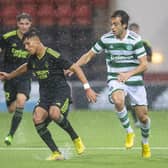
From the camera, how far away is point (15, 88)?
12383 mm

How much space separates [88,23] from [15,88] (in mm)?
6078

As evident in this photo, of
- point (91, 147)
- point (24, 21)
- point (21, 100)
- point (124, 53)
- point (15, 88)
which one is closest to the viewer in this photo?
point (124, 53)

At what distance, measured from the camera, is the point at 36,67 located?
10148 millimetres

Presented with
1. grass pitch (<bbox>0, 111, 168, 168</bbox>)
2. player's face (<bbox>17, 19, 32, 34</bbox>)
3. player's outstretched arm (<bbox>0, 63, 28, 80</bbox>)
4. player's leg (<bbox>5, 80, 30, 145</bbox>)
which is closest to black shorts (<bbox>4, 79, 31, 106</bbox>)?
player's leg (<bbox>5, 80, 30, 145</bbox>)

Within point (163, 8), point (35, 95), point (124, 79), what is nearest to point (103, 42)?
point (124, 79)

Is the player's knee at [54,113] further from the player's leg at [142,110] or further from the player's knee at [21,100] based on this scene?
the player's knee at [21,100]

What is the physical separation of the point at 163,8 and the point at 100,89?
2.42 m

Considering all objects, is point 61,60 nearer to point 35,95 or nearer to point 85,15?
point 35,95

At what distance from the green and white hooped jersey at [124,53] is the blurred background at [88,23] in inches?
274

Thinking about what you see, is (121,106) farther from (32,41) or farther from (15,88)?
(15,88)

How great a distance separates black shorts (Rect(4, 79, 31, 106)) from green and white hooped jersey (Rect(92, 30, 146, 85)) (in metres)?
1.93

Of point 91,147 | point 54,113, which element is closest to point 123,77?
point 54,113

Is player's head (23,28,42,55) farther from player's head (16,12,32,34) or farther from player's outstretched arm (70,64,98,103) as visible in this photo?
player's head (16,12,32,34)

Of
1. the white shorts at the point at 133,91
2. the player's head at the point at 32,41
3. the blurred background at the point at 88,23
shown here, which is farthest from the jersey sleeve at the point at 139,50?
the blurred background at the point at 88,23
